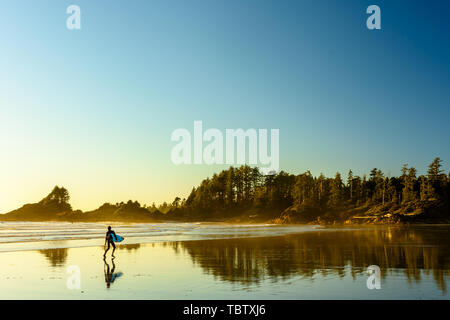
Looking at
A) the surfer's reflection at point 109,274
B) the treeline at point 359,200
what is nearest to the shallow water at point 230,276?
the surfer's reflection at point 109,274

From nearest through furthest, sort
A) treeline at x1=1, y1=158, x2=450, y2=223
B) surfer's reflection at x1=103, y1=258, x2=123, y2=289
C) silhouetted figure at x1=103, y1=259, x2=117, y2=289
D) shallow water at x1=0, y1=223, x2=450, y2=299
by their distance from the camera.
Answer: shallow water at x1=0, y1=223, x2=450, y2=299 < silhouetted figure at x1=103, y1=259, x2=117, y2=289 < surfer's reflection at x1=103, y1=258, x2=123, y2=289 < treeline at x1=1, y1=158, x2=450, y2=223

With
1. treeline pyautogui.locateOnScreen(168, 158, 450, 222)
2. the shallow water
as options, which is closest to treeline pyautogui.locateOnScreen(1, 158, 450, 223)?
treeline pyautogui.locateOnScreen(168, 158, 450, 222)

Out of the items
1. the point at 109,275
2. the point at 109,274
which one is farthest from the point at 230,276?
the point at 109,274

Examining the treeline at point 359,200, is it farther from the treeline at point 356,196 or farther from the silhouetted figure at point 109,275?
the silhouetted figure at point 109,275

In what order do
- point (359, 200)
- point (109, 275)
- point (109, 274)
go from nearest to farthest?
point (109, 275)
point (109, 274)
point (359, 200)

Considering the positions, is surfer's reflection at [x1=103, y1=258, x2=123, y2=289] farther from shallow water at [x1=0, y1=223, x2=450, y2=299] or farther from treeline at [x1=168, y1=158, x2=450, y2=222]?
treeline at [x1=168, y1=158, x2=450, y2=222]

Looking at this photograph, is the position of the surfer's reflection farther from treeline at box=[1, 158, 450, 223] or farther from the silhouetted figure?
treeline at box=[1, 158, 450, 223]

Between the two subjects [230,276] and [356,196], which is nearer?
[230,276]

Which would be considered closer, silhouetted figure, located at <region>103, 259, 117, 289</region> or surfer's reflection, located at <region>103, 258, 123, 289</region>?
silhouetted figure, located at <region>103, 259, 117, 289</region>

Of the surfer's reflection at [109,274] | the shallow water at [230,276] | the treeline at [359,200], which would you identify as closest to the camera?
the shallow water at [230,276]

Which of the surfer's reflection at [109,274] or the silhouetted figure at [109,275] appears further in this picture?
the surfer's reflection at [109,274]

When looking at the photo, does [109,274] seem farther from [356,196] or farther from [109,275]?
[356,196]

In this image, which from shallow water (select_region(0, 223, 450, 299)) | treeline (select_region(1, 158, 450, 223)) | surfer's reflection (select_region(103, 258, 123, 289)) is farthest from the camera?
treeline (select_region(1, 158, 450, 223))
